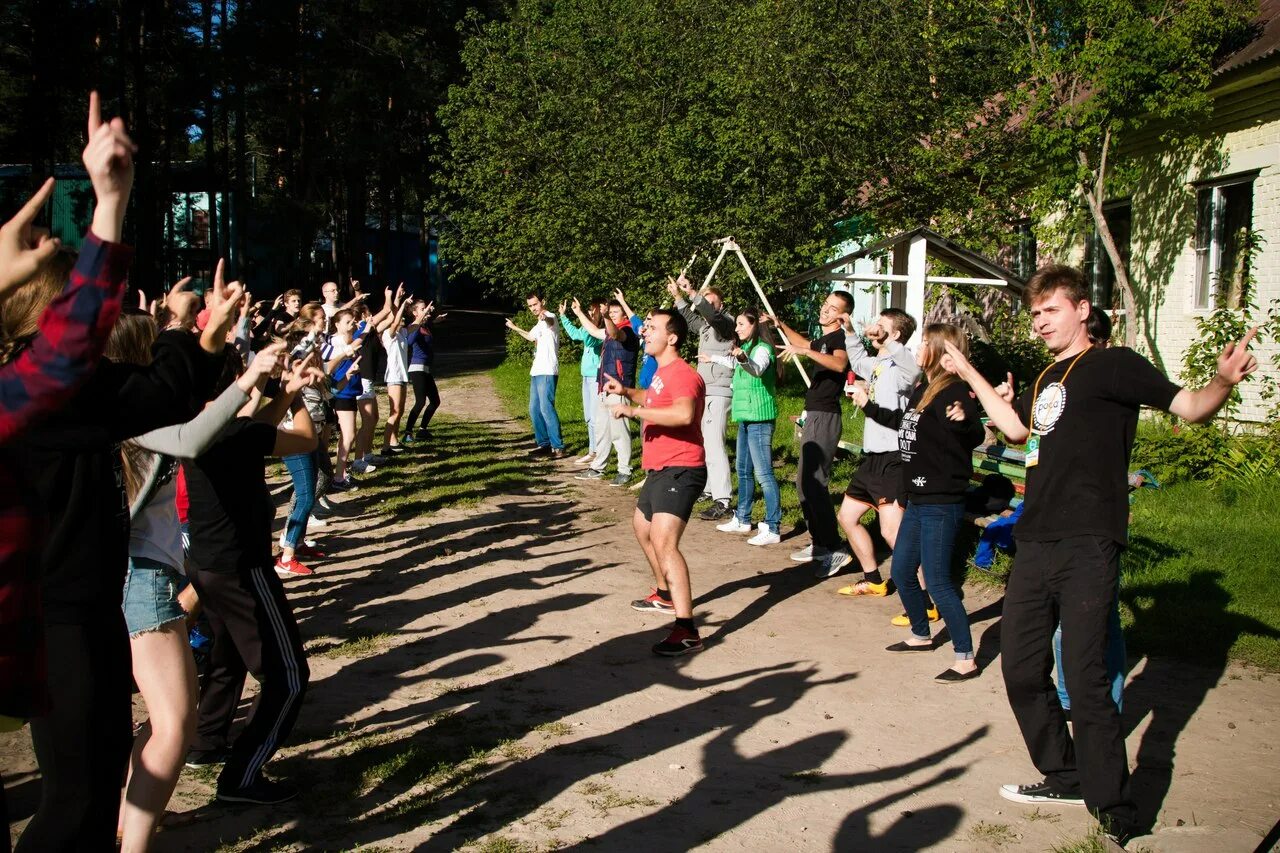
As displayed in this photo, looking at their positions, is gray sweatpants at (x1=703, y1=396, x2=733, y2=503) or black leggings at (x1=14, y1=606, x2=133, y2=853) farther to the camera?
gray sweatpants at (x1=703, y1=396, x2=733, y2=503)

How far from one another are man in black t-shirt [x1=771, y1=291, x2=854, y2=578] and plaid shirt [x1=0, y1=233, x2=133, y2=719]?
22.4 feet

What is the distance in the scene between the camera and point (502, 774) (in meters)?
5.00

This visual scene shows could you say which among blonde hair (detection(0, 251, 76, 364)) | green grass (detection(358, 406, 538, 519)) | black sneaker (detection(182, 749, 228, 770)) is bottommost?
black sneaker (detection(182, 749, 228, 770))

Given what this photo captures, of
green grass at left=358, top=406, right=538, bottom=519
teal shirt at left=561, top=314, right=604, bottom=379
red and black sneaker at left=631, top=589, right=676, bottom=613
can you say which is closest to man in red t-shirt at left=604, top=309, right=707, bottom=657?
red and black sneaker at left=631, top=589, right=676, bottom=613

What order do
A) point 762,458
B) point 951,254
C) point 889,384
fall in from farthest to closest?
point 951,254 → point 762,458 → point 889,384

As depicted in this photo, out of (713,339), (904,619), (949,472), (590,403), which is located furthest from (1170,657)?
(590,403)

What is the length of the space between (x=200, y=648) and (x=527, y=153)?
22.7m

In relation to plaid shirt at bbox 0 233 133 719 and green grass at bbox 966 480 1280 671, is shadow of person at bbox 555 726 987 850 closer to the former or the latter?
green grass at bbox 966 480 1280 671

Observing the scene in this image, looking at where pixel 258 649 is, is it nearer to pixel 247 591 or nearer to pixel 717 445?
pixel 247 591

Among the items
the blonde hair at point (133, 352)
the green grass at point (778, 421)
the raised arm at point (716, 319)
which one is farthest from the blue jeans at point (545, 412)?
the blonde hair at point (133, 352)

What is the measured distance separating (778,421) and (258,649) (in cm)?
1252

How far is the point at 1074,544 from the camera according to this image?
451 centimetres

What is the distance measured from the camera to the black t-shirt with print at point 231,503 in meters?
4.71

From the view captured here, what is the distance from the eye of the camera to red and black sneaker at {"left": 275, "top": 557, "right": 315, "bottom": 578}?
867 centimetres
